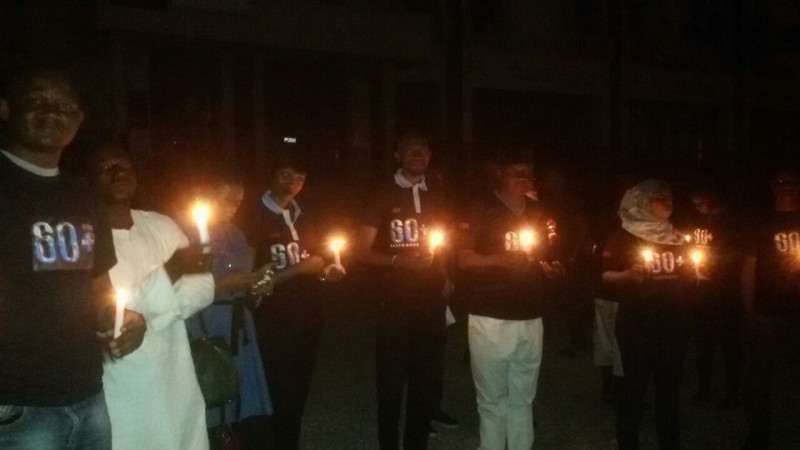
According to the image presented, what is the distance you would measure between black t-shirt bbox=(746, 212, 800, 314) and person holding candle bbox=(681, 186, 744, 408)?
138 cm

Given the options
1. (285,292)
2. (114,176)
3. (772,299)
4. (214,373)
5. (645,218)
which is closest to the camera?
(114,176)

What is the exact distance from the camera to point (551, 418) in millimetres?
7000

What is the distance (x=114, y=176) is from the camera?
3.56 m

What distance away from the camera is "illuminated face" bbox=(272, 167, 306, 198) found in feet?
16.6

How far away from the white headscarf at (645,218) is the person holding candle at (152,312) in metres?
3.03

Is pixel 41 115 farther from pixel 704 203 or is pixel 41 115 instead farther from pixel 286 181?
pixel 704 203

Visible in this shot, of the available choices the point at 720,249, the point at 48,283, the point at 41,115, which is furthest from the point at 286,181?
the point at 720,249

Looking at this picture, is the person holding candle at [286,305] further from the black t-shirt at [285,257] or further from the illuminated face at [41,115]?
the illuminated face at [41,115]

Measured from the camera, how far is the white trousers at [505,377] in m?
5.08

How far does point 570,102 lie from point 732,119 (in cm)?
730

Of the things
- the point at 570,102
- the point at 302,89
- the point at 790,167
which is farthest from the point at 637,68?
the point at 790,167

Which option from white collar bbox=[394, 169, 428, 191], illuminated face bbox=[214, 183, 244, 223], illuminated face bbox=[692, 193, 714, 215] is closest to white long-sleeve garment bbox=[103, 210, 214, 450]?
illuminated face bbox=[214, 183, 244, 223]

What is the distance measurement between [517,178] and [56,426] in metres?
3.26

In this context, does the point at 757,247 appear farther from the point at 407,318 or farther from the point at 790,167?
the point at 407,318
